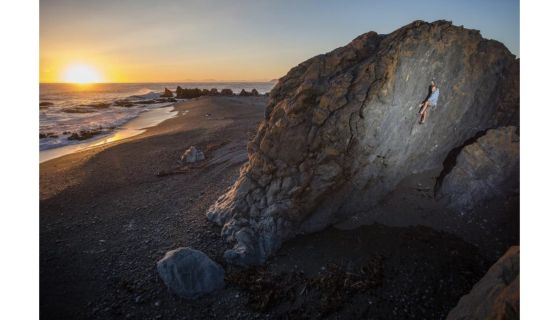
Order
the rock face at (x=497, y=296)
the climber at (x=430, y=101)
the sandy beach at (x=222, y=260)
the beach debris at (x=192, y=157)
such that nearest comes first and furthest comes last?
the rock face at (x=497, y=296), the sandy beach at (x=222, y=260), the climber at (x=430, y=101), the beach debris at (x=192, y=157)

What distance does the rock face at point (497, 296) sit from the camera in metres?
2.48

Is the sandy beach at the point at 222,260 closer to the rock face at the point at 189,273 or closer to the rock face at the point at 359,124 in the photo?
the rock face at the point at 189,273

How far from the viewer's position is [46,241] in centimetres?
704

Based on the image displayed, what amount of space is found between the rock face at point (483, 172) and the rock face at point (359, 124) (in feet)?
1.26

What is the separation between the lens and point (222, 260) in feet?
20.3

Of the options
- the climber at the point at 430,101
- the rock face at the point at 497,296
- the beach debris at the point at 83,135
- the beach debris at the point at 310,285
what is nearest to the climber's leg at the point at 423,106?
the climber at the point at 430,101

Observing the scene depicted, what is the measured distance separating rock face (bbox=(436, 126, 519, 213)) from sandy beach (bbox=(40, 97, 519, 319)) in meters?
0.50

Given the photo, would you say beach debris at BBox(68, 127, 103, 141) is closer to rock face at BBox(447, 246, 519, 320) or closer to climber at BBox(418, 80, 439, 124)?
climber at BBox(418, 80, 439, 124)

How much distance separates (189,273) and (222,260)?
36.4 inches

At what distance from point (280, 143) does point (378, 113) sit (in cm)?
244

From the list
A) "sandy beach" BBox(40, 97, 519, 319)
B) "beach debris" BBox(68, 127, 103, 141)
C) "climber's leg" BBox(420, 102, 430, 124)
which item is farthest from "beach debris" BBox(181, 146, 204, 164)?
"beach debris" BBox(68, 127, 103, 141)
